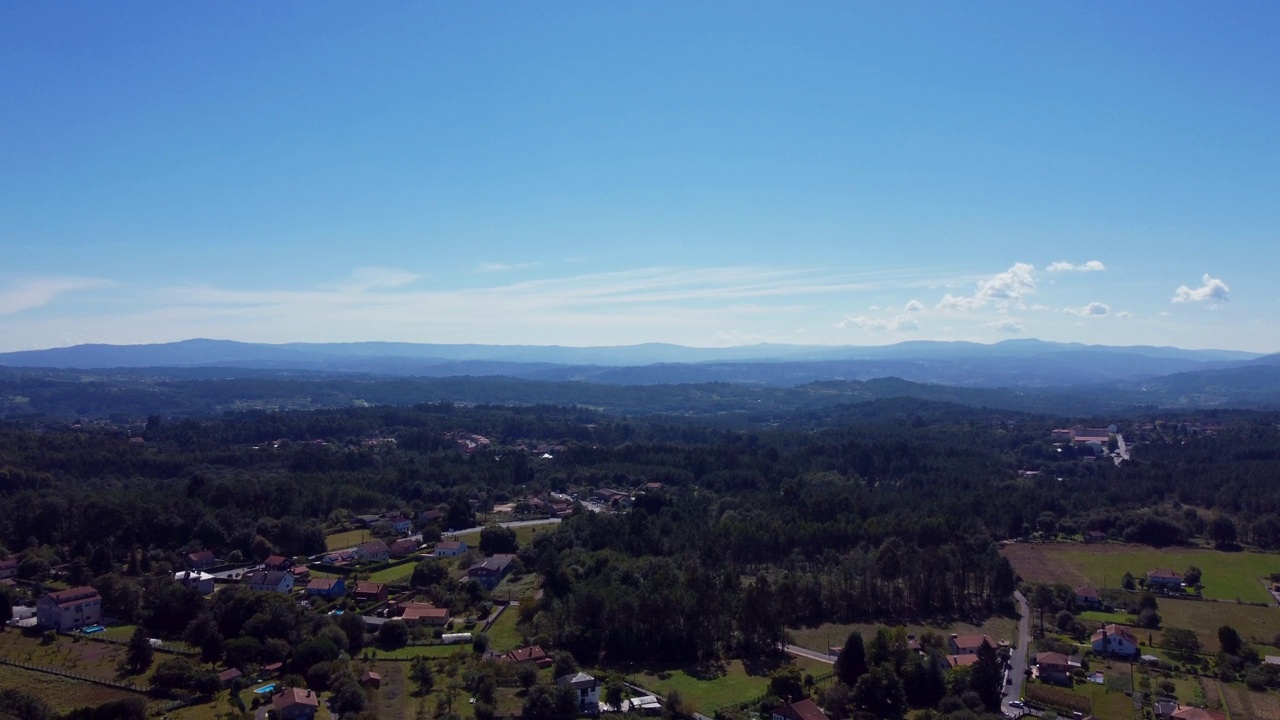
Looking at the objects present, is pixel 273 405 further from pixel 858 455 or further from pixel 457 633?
pixel 457 633

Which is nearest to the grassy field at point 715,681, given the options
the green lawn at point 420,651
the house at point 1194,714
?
the green lawn at point 420,651

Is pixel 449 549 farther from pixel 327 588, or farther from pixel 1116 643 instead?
pixel 1116 643

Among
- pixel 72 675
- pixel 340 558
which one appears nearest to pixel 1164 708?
pixel 72 675

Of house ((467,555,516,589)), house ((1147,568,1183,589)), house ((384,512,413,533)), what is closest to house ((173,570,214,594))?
house ((467,555,516,589))

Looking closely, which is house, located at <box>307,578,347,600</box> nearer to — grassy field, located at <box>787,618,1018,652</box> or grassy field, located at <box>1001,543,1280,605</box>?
grassy field, located at <box>787,618,1018,652</box>

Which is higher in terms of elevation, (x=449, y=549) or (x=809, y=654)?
(x=449, y=549)

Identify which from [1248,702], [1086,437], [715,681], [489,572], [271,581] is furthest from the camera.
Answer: [1086,437]

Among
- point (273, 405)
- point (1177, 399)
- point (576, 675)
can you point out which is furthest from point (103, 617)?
point (1177, 399)
